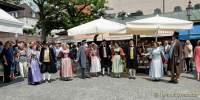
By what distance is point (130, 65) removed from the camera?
56.4 feet

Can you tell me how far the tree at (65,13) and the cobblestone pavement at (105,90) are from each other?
95.3ft

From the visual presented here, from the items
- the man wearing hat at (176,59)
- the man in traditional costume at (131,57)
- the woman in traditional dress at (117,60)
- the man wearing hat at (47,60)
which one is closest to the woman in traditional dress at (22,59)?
the man wearing hat at (47,60)

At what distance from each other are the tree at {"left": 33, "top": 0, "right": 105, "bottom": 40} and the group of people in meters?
26.0

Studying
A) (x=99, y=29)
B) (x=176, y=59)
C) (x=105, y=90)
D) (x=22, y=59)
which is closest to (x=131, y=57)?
(x=176, y=59)

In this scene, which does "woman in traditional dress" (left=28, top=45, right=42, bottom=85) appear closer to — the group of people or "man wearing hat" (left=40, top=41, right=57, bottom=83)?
the group of people

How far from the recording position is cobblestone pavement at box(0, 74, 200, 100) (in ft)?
40.7

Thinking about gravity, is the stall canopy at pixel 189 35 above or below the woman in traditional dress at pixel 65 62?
above

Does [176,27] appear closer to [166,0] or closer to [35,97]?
[35,97]

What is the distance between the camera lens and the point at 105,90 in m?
13.7

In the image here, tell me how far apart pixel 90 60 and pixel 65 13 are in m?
28.5

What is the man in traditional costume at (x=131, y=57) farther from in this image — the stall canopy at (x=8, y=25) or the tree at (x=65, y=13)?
the tree at (x=65, y=13)

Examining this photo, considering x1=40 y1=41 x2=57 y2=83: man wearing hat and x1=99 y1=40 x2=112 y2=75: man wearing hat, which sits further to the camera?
x1=99 y1=40 x2=112 y2=75: man wearing hat

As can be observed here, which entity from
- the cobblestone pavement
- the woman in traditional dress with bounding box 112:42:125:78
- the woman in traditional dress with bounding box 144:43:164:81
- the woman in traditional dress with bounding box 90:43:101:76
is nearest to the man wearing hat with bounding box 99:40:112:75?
the woman in traditional dress with bounding box 90:43:101:76

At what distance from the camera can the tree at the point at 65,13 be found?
45247 millimetres
